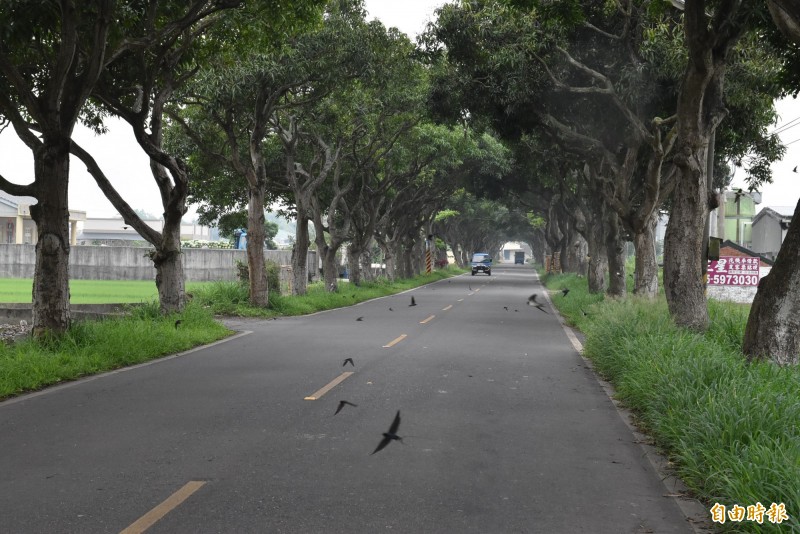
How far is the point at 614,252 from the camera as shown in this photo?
23328 mm

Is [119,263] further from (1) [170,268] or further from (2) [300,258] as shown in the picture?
(1) [170,268]

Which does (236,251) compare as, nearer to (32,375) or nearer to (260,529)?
(32,375)

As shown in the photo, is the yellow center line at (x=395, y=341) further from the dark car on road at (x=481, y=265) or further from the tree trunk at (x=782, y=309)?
the dark car on road at (x=481, y=265)

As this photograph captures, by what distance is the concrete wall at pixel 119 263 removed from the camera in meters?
39.2

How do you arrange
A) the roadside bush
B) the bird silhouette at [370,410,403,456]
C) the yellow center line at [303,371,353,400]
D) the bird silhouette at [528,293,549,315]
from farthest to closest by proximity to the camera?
the bird silhouette at [528,293,549,315] < the roadside bush < the yellow center line at [303,371,353,400] < the bird silhouette at [370,410,403,456]

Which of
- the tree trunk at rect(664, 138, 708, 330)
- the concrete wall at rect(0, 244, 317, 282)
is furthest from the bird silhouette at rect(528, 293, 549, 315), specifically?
the concrete wall at rect(0, 244, 317, 282)

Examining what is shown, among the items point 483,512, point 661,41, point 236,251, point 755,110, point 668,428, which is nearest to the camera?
point 483,512

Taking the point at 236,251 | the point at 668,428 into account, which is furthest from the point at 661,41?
the point at 236,251

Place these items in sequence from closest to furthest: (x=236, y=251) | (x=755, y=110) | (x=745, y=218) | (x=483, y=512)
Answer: (x=483, y=512)
(x=755, y=110)
(x=236, y=251)
(x=745, y=218)

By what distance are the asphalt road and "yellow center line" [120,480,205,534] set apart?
0.06 feet

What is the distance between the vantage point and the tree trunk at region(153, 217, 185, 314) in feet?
48.1

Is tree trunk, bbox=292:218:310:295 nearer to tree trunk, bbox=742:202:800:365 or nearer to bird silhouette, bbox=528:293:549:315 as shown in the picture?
bird silhouette, bbox=528:293:549:315

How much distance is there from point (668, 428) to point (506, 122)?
1308cm

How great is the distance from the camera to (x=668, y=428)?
20.6 ft
